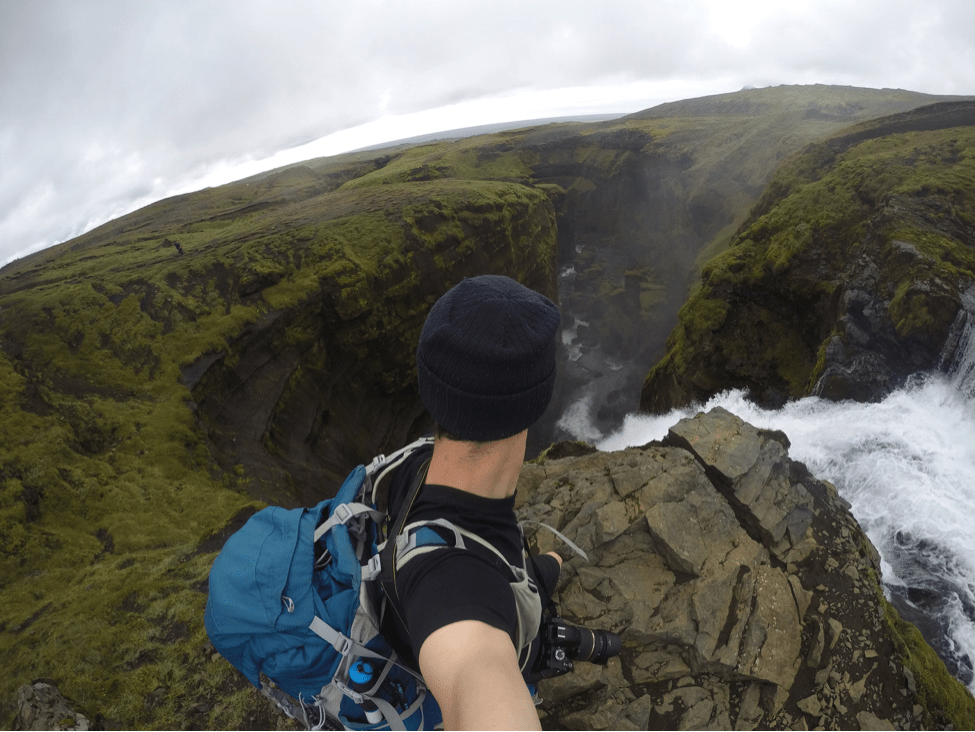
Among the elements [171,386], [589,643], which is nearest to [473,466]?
[589,643]

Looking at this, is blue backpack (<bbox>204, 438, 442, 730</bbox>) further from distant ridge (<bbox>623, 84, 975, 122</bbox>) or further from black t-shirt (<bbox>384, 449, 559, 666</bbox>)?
distant ridge (<bbox>623, 84, 975, 122</bbox>)

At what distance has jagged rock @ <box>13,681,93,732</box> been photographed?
5.54 metres

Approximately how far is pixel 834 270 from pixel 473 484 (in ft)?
83.0

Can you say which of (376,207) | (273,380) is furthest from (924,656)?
(376,207)

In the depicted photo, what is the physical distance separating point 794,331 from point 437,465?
2550 cm

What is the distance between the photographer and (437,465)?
2.71 m

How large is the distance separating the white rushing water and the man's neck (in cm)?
1219

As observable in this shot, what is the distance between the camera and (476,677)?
1.89 m

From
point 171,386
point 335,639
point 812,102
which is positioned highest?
point 812,102

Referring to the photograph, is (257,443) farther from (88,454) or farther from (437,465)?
(437,465)

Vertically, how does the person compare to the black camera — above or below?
above

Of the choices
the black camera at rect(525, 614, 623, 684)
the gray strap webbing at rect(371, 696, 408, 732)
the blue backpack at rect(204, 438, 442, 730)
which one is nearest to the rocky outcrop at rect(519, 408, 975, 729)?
the black camera at rect(525, 614, 623, 684)

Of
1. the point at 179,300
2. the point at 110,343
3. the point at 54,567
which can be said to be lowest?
the point at 54,567

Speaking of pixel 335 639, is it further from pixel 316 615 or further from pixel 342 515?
pixel 342 515
